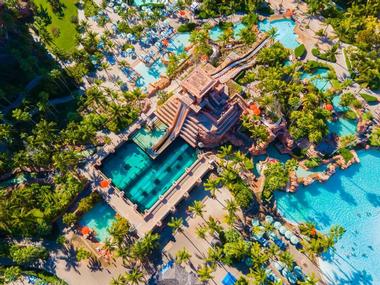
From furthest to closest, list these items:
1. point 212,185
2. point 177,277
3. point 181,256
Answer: point 212,185, point 181,256, point 177,277

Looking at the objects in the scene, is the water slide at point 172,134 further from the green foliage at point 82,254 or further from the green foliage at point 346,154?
the green foliage at point 346,154

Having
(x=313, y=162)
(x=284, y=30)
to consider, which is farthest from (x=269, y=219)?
(x=284, y=30)

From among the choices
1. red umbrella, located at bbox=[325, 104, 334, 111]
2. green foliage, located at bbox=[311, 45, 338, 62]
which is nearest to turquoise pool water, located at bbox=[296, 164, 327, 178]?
red umbrella, located at bbox=[325, 104, 334, 111]

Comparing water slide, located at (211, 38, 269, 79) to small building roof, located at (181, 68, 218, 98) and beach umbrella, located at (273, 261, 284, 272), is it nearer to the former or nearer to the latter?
small building roof, located at (181, 68, 218, 98)

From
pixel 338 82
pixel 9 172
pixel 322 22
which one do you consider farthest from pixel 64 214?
pixel 322 22

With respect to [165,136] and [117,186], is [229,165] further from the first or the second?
[117,186]

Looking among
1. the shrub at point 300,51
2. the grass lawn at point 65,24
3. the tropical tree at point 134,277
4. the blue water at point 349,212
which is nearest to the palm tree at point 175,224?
the tropical tree at point 134,277

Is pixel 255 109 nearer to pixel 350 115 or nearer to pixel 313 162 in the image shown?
pixel 313 162
